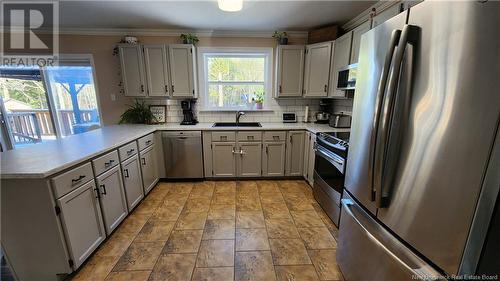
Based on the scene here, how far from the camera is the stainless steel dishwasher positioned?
3.09 metres

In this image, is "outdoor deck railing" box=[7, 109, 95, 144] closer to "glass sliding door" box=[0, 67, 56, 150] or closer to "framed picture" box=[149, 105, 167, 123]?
"glass sliding door" box=[0, 67, 56, 150]

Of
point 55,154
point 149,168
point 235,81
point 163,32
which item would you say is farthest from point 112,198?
point 163,32

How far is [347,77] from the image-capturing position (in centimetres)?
262

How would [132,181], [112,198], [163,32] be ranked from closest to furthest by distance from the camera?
[112,198] → [132,181] → [163,32]

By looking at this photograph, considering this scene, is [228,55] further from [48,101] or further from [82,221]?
[48,101]

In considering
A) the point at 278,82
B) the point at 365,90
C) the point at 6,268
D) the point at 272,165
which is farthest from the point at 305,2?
the point at 6,268

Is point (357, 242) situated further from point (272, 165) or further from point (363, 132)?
point (272, 165)

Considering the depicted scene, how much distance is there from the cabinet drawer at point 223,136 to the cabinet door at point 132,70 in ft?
4.53

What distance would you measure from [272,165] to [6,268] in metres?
2.95

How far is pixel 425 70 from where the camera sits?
822 mm

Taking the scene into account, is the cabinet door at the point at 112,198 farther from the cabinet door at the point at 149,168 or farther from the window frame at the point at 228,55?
the window frame at the point at 228,55

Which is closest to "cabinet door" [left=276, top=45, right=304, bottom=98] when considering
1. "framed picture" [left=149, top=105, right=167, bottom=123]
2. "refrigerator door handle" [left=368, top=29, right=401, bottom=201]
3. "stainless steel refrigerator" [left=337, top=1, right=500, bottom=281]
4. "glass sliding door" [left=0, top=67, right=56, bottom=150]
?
"framed picture" [left=149, top=105, right=167, bottom=123]

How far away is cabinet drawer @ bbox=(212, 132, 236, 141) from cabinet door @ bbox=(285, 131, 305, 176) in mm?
882

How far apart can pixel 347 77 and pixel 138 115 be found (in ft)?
10.7
